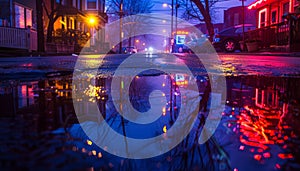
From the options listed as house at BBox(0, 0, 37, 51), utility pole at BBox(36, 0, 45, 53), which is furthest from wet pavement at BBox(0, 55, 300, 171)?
A: house at BBox(0, 0, 37, 51)

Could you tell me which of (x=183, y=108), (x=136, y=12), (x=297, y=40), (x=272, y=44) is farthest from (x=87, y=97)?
(x=136, y=12)

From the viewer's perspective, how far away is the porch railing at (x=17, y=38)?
18.5 m

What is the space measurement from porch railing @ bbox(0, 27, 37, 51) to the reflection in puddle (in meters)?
17.1

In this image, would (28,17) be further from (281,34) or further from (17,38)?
(281,34)

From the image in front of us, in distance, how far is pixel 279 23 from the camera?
17312 mm

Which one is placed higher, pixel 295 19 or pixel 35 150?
pixel 295 19

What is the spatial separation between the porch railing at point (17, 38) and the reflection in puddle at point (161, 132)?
17130 mm

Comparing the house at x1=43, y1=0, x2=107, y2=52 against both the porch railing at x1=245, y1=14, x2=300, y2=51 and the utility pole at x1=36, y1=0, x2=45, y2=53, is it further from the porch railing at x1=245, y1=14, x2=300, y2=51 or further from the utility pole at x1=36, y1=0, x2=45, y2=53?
the porch railing at x1=245, y1=14, x2=300, y2=51

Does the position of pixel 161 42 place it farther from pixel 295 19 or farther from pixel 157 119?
pixel 157 119

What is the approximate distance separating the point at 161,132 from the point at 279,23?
57.1ft

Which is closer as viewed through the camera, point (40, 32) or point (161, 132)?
point (161, 132)

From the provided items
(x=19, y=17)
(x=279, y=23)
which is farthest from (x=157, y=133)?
(x=19, y=17)

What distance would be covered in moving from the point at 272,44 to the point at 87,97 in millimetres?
18013

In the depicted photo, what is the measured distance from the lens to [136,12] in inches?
2485
